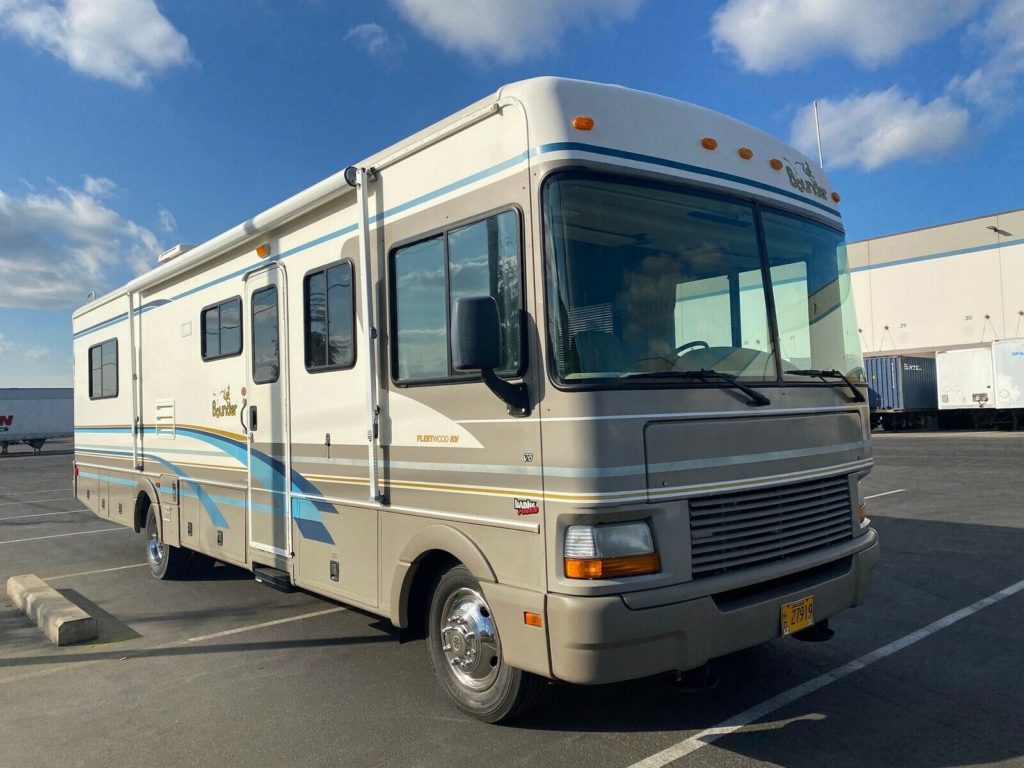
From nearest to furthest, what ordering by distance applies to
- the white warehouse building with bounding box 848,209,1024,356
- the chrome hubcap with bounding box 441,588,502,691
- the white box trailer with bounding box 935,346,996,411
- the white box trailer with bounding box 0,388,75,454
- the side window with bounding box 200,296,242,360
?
the chrome hubcap with bounding box 441,588,502,691, the side window with bounding box 200,296,242,360, the white box trailer with bounding box 935,346,996,411, the white warehouse building with bounding box 848,209,1024,356, the white box trailer with bounding box 0,388,75,454

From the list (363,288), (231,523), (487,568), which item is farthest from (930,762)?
(231,523)

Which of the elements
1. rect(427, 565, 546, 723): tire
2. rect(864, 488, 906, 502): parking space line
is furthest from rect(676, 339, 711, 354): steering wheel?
rect(864, 488, 906, 502): parking space line

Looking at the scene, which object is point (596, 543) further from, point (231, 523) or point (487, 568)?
point (231, 523)

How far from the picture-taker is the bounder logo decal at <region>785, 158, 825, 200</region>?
4734mm

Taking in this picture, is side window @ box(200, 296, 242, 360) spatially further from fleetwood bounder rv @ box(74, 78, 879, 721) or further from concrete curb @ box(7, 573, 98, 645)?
concrete curb @ box(7, 573, 98, 645)

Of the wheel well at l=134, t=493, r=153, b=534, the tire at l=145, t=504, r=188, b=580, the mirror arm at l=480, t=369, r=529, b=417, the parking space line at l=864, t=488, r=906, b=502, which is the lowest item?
the parking space line at l=864, t=488, r=906, b=502

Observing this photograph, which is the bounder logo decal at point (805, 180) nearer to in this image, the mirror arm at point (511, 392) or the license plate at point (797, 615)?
the mirror arm at point (511, 392)

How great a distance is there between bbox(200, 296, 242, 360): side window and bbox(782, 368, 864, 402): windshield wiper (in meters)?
4.36

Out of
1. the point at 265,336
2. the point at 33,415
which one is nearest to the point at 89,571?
the point at 265,336

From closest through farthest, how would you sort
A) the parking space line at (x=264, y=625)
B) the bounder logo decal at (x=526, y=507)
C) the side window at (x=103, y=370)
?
the bounder logo decal at (x=526, y=507)
the parking space line at (x=264, y=625)
the side window at (x=103, y=370)

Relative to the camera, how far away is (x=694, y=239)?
13.4ft

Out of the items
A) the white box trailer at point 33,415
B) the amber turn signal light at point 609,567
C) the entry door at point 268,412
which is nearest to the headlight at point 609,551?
the amber turn signal light at point 609,567

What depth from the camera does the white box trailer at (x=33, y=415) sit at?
1494 inches

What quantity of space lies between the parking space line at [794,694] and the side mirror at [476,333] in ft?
6.52
